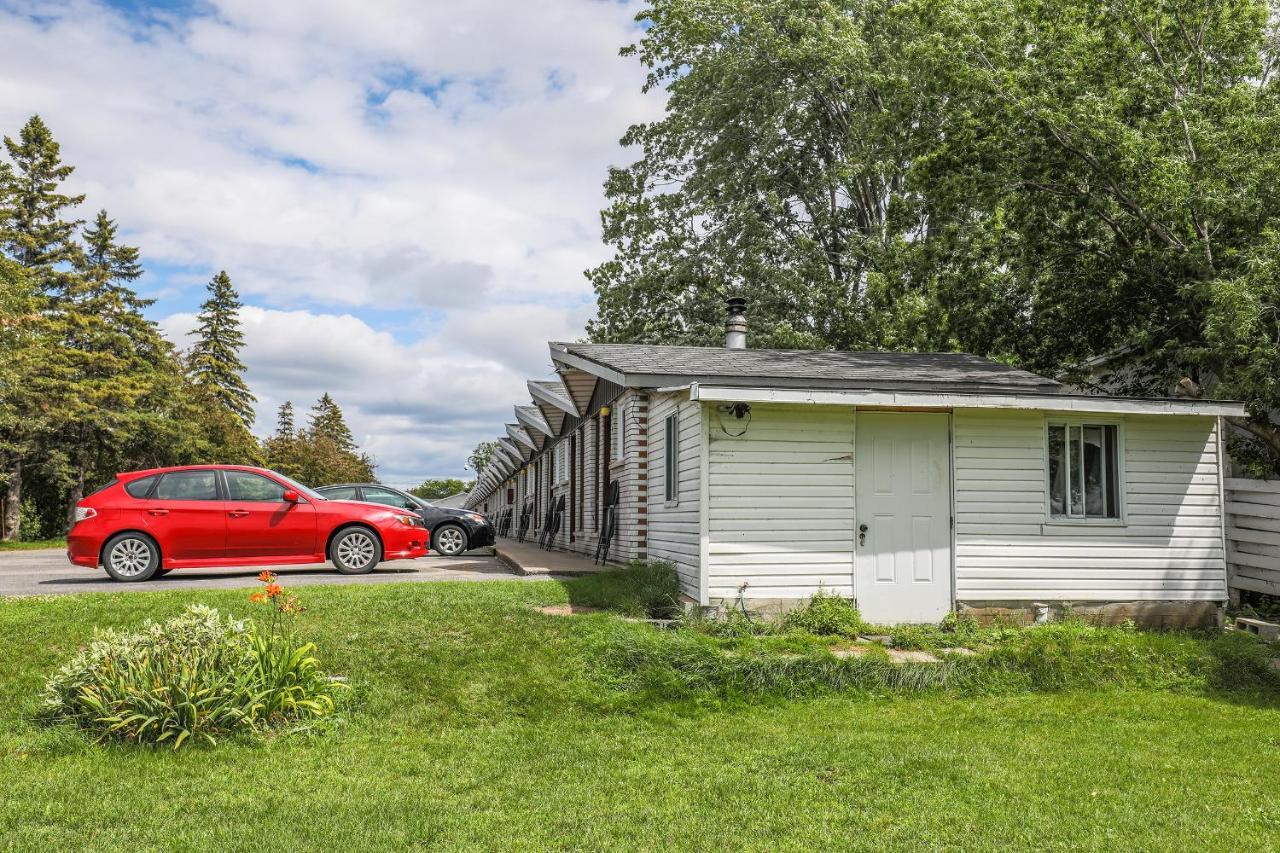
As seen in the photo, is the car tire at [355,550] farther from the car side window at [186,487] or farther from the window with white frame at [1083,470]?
the window with white frame at [1083,470]

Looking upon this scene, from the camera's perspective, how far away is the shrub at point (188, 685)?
20.9 ft

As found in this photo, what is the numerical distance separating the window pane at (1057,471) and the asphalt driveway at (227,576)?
21.1 feet

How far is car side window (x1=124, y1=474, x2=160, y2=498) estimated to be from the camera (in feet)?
41.6

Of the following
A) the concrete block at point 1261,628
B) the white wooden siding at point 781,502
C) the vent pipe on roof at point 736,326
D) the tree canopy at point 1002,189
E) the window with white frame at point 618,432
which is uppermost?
the tree canopy at point 1002,189

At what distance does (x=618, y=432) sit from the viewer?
49.8 ft

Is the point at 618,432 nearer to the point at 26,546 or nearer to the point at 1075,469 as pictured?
the point at 1075,469

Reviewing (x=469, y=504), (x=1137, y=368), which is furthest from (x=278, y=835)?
(x=469, y=504)

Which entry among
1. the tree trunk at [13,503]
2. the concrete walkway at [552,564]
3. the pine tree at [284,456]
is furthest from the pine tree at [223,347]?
the concrete walkway at [552,564]

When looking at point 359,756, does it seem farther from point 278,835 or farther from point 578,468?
point 578,468

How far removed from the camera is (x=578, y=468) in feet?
63.6

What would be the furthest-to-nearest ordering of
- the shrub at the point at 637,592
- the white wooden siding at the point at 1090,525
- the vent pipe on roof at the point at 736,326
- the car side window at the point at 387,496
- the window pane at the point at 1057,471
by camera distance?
1. the car side window at the point at 387,496
2. the vent pipe on roof at the point at 736,326
3. the window pane at the point at 1057,471
4. the white wooden siding at the point at 1090,525
5. the shrub at the point at 637,592

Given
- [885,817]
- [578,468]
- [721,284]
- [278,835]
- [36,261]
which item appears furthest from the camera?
[36,261]

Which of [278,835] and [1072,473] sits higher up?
[1072,473]

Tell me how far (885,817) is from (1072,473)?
276 inches
